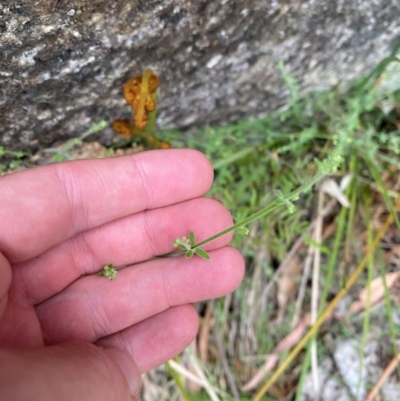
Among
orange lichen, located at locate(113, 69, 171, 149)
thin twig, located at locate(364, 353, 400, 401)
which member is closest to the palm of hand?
orange lichen, located at locate(113, 69, 171, 149)

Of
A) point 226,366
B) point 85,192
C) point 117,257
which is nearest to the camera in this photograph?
point 85,192

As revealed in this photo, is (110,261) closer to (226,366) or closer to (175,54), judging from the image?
(175,54)

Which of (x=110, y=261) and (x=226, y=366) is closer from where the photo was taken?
(x=110, y=261)

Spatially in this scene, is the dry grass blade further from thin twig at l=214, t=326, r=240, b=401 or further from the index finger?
the index finger

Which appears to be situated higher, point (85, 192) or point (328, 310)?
point (85, 192)

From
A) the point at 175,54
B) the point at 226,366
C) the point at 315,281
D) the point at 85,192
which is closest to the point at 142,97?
the point at 175,54

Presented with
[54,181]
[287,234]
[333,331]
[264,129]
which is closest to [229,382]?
[333,331]
